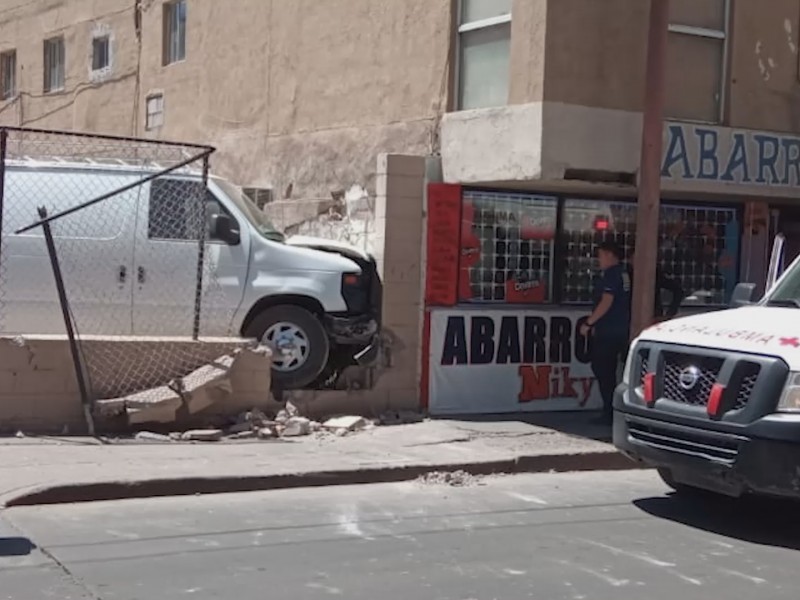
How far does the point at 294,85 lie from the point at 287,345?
420 centimetres

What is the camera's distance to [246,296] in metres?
11.2

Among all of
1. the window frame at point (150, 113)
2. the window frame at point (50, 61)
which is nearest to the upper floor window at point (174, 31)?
the window frame at point (150, 113)

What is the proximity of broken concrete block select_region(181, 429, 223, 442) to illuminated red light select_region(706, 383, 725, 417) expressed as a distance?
14.8 ft

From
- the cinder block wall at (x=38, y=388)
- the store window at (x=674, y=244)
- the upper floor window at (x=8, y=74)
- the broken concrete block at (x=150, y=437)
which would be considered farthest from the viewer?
the upper floor window at (x=8, y=74)

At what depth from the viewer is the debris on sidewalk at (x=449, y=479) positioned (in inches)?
366

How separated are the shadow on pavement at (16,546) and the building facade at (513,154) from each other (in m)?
4.88

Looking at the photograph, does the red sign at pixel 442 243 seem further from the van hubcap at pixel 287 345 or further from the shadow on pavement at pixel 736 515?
the shadow on pavement at pixel 736 515

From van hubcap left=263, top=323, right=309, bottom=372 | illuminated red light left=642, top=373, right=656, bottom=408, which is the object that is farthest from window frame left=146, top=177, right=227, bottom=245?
illuminated red light left=642, top=373, right=656, bottom=408

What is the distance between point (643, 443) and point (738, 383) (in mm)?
888

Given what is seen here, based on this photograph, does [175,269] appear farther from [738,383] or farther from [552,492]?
[738,383]

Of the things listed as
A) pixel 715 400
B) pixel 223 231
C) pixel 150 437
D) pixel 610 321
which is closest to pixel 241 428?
pixel 150 437

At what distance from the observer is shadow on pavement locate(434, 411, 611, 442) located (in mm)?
11266

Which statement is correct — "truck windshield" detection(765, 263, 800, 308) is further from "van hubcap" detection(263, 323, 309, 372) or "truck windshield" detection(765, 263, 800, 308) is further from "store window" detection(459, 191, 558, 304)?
"van hubcap" detection(263, 323, 309, 372)

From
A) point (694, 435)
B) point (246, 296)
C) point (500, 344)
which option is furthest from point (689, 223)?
point (694, 435)
